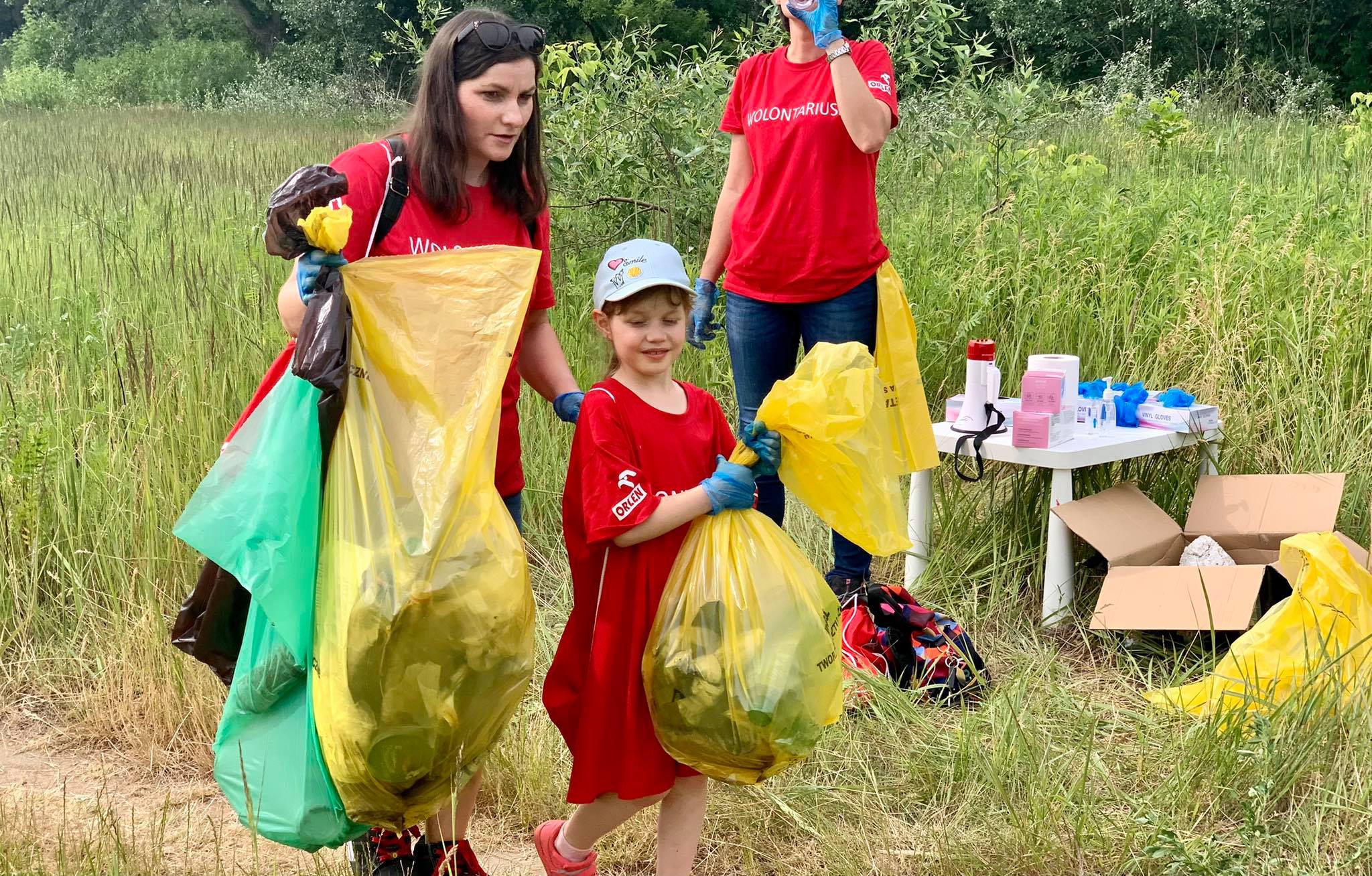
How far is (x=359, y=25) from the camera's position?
24.1 m

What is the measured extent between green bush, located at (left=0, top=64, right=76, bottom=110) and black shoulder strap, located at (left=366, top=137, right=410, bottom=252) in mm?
20073

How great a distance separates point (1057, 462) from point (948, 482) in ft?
2.28

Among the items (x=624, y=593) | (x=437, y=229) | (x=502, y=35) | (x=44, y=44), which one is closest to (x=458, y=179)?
(x=437, y=229)

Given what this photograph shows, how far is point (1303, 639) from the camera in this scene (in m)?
2.82

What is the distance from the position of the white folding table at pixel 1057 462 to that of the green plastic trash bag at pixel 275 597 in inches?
77.1

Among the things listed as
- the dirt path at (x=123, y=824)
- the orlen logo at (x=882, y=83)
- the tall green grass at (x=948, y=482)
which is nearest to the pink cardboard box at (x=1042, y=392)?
the tall green grass at (x=948, y=482)

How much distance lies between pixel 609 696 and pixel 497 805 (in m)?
0.84

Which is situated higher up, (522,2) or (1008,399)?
(522,2)

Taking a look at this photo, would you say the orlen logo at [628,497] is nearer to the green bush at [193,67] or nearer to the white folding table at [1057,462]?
the white folding table at [1057,462]

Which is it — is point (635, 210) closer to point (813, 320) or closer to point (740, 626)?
point (813, 320)

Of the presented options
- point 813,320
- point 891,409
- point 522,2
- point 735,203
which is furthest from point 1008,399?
point 522,2

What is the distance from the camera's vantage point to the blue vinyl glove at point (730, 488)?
1.97m

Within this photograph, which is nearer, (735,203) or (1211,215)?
(735,203)

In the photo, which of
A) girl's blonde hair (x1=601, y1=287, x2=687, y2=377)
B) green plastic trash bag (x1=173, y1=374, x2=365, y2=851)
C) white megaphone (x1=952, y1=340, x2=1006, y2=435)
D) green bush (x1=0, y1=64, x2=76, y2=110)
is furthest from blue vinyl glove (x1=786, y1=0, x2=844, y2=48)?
green bush (x1=0, y1=64, x2=76, y2=110)
